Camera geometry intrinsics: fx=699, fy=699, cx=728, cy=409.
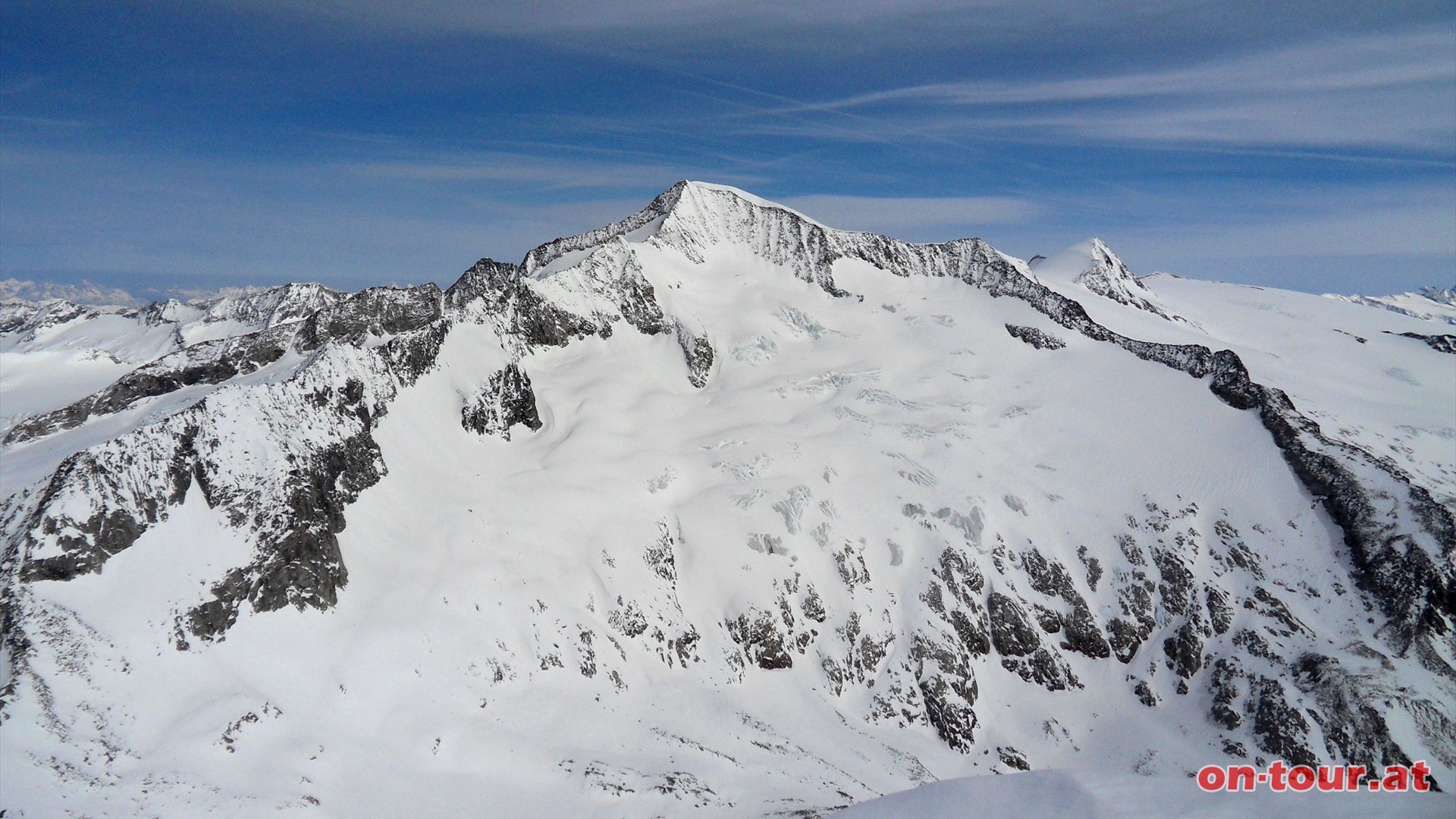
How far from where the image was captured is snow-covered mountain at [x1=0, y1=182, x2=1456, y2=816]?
151 ft

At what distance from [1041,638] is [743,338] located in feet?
189

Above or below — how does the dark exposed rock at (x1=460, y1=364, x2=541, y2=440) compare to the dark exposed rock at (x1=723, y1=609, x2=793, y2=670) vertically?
above

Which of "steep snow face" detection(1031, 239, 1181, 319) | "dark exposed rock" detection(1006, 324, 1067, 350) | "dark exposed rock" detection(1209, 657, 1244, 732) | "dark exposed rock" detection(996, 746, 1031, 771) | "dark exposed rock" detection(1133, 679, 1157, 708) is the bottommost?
"dark exposed rock" detection(996, 746, 1031, 771)

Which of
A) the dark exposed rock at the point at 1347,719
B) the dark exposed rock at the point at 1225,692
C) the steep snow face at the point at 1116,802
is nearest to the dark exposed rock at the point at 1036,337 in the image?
the dark exposed rock at the point at 1225,692

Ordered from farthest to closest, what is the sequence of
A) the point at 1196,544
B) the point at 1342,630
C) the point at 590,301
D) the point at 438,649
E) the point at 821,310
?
the point at 821,310
the point at 590,301
the point at 1196,544
the point at 1342,630
the point at 438,649

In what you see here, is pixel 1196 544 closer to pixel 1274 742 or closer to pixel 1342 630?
pixel 1342 630

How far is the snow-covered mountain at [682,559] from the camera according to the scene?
4609 centimetres

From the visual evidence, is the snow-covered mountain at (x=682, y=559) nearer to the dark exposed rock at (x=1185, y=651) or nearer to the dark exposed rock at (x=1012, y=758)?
the dark exposed rock at (x=1185, y=651)

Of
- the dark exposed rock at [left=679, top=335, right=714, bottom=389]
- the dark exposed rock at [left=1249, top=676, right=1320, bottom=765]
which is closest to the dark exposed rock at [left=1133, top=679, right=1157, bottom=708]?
the dark exposed rock at [left=1249, top=676, right=1320, bottom=765]

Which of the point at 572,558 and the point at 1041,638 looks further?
the point at 1041,638

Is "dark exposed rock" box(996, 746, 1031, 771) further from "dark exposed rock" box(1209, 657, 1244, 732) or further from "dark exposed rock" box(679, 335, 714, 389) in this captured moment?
"dark exposed rock" box(679, 335, 714, 389)

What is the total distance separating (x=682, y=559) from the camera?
74.3 m

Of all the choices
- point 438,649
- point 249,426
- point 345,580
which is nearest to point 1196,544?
point 438,649

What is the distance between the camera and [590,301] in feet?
338
